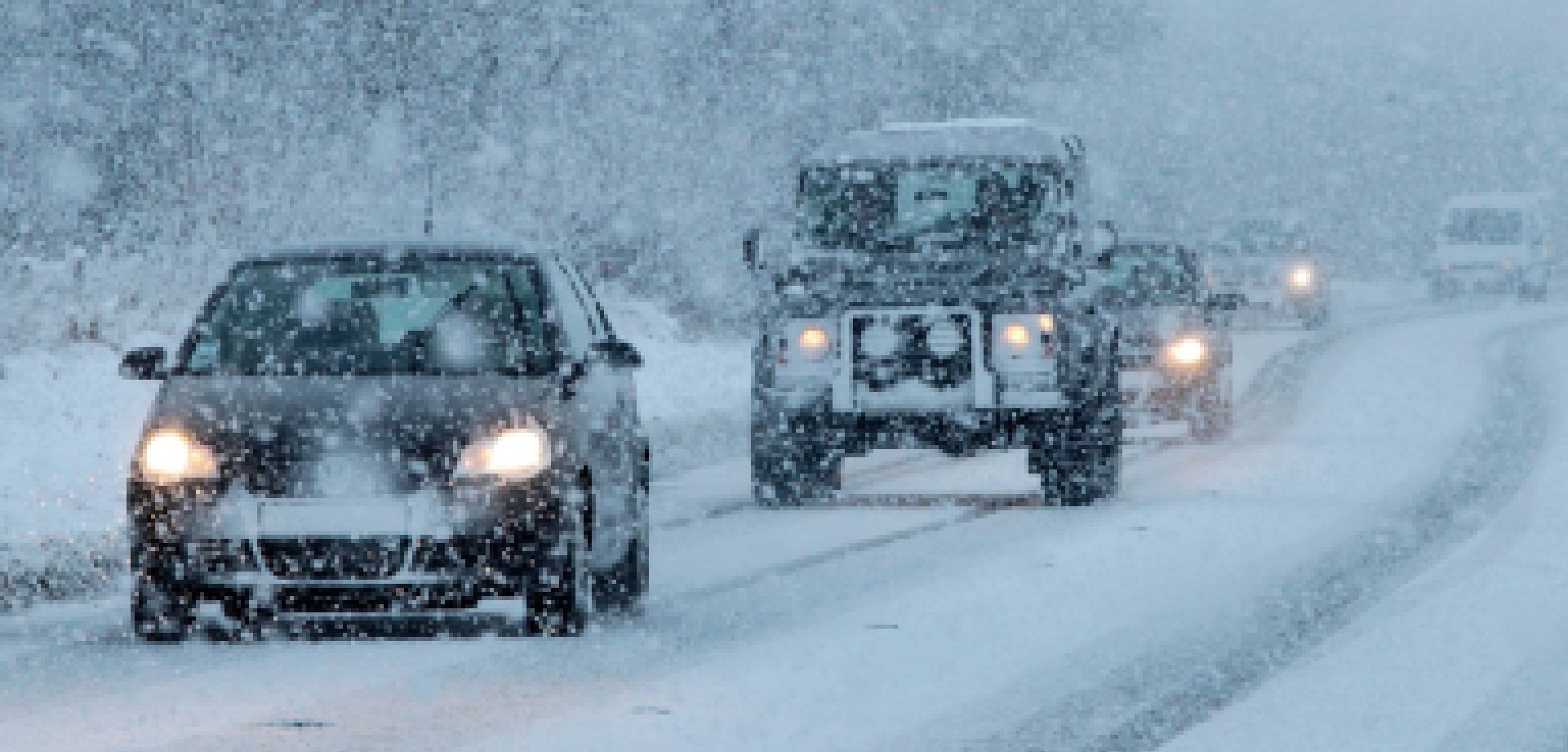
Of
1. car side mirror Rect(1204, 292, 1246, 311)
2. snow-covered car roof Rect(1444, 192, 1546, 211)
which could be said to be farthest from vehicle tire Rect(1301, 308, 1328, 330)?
car side mirror Rect(1204, 292, 1246, 311)

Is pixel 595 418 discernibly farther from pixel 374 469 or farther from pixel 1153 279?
pixel 1153 279

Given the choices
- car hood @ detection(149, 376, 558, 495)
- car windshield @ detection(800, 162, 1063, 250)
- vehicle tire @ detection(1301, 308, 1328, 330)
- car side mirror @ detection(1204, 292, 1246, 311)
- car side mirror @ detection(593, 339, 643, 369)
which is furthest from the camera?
vehicle tire @ detection(1301, 308, 1328, 330)

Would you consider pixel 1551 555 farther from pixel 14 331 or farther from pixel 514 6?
pixel 514 6

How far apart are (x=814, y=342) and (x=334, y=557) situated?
7531mm

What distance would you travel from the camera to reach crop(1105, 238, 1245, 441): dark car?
2495 centimetres

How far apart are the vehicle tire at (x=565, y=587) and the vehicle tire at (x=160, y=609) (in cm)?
124

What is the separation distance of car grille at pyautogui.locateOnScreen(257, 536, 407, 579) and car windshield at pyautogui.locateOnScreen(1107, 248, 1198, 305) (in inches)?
571

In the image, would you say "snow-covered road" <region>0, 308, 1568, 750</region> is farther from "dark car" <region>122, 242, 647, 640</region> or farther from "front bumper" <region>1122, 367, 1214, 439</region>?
"front bumper" <region>1122, 367, 1214, 439</region>

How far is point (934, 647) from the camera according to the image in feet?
38.1

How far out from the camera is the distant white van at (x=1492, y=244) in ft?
193

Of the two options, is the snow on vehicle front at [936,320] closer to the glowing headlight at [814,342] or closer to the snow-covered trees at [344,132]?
the glowing headlight at [814,342]

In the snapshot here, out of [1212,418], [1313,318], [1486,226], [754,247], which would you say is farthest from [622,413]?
[1486,226]

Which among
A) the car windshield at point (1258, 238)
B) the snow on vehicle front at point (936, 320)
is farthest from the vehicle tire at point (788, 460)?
the car windshield at point (1258, 238)

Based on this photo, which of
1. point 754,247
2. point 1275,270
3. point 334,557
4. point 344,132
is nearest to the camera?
point 334,557
